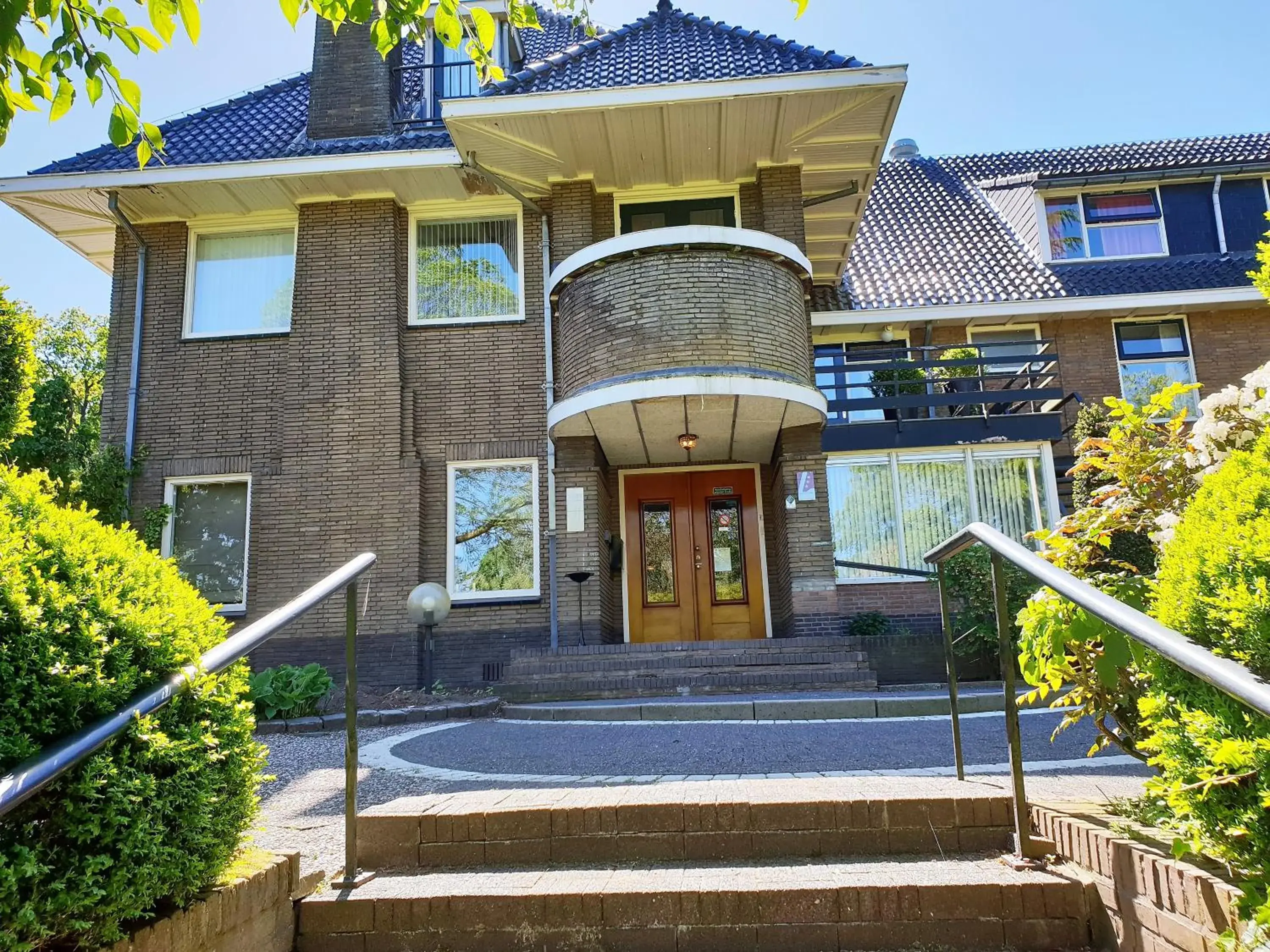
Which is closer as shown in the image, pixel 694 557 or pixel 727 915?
pixel 727 915

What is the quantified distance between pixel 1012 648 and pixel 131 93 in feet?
13.4

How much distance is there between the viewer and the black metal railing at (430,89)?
1394 centimetres

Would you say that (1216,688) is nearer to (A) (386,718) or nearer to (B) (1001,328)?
(A) (386,718)

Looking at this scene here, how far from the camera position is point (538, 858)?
322 cm

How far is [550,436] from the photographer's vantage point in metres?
11.9

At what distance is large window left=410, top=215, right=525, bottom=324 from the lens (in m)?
13.1

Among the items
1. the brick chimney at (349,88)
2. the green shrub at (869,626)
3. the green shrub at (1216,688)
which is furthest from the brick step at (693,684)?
the brick chimney at (349,88)

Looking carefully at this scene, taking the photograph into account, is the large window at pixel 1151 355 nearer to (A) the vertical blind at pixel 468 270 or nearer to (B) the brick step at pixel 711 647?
(B) the brick step at pixel 711 647

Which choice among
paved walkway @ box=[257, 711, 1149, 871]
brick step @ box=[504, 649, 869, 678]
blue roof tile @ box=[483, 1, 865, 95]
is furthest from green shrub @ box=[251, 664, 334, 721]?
blue roof tile @ box=[483, 1, 865, 95]

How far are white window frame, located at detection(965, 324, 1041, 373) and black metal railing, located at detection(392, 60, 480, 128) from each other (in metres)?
9.75

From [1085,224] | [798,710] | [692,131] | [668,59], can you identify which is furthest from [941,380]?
[798,710]

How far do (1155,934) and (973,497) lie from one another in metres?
11.7

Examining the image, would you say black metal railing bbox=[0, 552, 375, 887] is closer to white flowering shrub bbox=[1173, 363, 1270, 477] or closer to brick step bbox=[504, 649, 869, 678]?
white flowering shrub bbox=[1173, 363, 1270, 477]

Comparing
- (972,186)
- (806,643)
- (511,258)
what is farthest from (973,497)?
(972,186)
